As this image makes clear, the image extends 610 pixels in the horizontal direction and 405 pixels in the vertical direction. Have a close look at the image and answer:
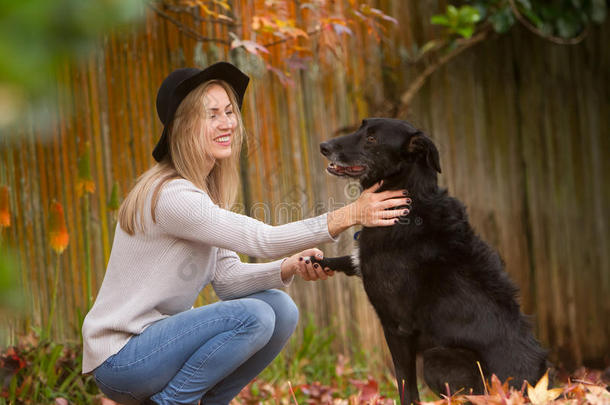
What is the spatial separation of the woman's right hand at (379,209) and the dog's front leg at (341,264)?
0.28 metres

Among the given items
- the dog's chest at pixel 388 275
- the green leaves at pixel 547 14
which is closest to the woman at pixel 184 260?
the dog's chest at pixel 388 275

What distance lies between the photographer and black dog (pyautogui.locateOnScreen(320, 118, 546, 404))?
7.30ft

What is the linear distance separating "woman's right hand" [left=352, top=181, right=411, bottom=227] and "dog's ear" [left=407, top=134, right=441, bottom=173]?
A: 0.16m

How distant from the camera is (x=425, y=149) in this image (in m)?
2.36

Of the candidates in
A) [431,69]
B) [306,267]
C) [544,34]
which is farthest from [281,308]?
[544,34]

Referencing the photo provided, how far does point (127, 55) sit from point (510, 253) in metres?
3.11

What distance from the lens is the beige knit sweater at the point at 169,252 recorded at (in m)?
2.27

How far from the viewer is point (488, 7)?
14.6 ft

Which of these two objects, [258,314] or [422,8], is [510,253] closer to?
[422,8]

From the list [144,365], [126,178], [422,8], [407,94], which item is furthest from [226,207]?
[422,8]

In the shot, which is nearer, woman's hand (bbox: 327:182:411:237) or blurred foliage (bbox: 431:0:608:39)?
woman's hand (bbox: 327:182:411:237)

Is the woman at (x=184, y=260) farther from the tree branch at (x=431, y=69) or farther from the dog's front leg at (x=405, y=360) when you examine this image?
the tree branch at (x=431, y=69)

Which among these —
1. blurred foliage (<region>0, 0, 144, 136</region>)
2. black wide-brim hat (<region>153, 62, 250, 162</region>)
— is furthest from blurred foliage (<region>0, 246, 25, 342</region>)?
black wide-brim hat (<region>153, 62, 250, 162</region>)

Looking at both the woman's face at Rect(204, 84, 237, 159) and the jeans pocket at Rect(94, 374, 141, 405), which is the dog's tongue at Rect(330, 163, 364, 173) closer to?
the woman's face at Rect(204, 84, 237, 159)
